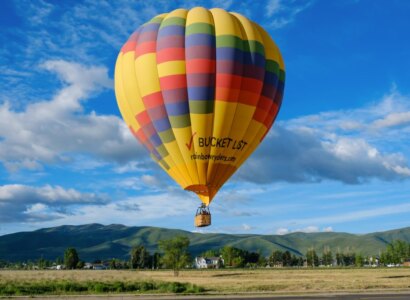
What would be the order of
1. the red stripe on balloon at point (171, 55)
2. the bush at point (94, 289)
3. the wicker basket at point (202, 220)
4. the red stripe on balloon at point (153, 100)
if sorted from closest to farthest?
the wicker basket at point (202, 220) → the red stripe on balloon at point (171, 55) → the red stripe on balloon at point (153, 100) → the bush at point (94, 289)

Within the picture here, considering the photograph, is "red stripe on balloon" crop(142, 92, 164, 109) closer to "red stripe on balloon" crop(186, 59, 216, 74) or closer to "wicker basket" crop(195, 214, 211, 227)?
"red stripe on balloon" crop(186, 59, 216, 74)

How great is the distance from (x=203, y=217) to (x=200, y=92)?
8811 mm

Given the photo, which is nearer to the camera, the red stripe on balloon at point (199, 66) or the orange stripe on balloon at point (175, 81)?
the red stripe on balloon at point (199, 66)

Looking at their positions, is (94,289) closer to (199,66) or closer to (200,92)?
(200,92)

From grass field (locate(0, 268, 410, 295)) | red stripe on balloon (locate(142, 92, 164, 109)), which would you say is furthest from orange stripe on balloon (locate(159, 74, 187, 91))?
grass field (locate(0, 268, 410, 295))

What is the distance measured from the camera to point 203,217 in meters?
33.8

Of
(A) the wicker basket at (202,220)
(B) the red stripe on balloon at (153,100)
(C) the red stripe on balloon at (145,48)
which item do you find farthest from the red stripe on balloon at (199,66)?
(A) the wicker basket at (202,220)

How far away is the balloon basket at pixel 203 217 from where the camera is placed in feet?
110

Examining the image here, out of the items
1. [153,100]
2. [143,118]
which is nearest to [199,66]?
[153,100]

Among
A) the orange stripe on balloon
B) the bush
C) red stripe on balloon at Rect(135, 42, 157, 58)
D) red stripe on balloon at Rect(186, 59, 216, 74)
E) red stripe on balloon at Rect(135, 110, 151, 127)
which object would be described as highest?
red stripe on balloon at Rect(135, 42, 157, 58)

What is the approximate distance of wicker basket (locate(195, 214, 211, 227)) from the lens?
110ft

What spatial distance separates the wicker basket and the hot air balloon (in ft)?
0.24

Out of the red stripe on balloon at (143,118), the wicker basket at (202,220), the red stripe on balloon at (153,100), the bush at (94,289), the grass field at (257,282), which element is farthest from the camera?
the grass field at (257,282)

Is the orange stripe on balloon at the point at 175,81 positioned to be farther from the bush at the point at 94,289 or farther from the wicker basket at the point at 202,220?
the bush at the point at 94,289
